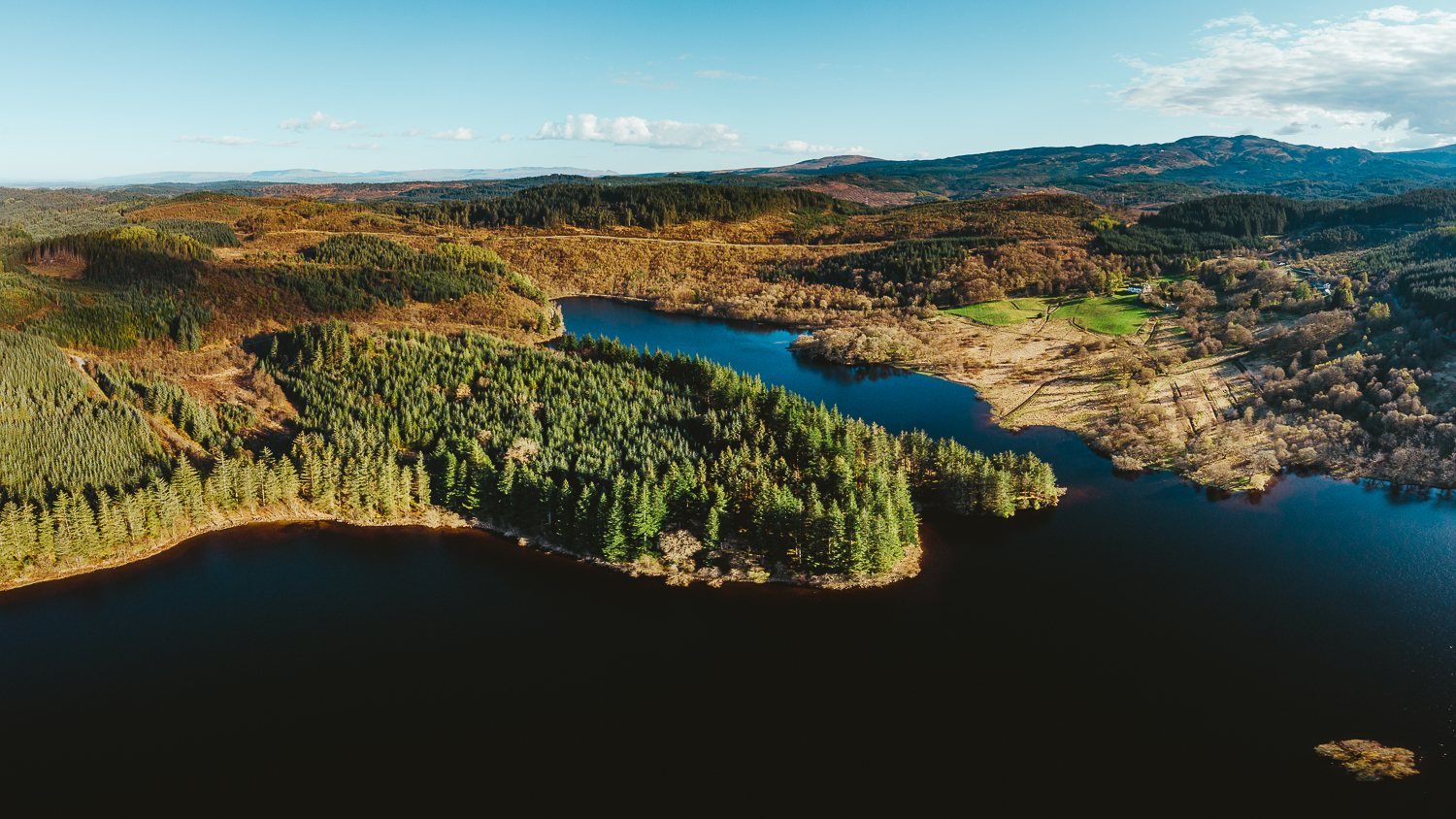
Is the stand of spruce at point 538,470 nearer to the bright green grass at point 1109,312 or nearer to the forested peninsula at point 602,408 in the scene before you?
A: the forested peninsula at point 602,408

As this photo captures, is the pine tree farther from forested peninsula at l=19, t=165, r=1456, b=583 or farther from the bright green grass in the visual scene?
the bright green grass

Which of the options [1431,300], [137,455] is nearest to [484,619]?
[137,455]

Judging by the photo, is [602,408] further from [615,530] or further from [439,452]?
[615,530]

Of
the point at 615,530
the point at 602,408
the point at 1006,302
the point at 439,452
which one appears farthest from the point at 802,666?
the point at 1006,302

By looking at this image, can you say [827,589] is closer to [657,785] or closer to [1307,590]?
[657,785]

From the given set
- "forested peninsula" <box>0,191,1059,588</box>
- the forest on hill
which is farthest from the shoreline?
the forest on hill

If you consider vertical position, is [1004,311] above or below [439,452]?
above
